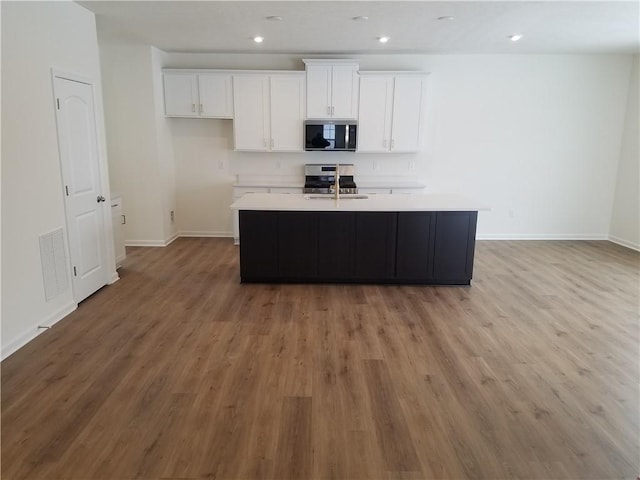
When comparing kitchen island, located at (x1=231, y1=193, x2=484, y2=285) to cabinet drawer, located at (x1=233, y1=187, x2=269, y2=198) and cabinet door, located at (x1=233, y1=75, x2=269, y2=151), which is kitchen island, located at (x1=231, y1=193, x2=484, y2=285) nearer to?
cabinet drawer, located at (x1=233, y1=187, x2=269, y2=198)

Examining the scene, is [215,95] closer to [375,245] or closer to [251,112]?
[251,112]

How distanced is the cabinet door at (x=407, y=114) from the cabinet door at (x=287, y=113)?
1.35 metres

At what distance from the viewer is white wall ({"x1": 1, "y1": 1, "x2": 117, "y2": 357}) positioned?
297cm

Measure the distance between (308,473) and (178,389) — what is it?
1.05 meters

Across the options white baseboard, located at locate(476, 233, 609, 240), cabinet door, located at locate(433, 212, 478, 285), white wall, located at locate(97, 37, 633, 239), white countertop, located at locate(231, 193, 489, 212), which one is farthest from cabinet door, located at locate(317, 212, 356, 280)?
white baseboard, located at locate(476, 233, 609, 240)

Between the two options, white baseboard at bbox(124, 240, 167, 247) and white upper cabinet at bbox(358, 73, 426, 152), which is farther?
white baseboard at bbox(124, 240, 167, 247)

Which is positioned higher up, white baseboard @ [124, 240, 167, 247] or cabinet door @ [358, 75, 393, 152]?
cabinet door @ [358, 75, 393, 152]

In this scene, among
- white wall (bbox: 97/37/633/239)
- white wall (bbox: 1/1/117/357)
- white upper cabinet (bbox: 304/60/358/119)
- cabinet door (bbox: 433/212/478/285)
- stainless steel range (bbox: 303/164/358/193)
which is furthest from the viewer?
stainless steel range (bbox: 303/164/358/193)

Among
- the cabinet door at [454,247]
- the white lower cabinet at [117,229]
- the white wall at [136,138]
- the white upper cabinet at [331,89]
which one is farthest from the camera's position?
the white upper cabinet at [331,89]

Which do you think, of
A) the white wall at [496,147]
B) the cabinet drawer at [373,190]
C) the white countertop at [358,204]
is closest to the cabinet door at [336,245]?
the white countertop at [358,204]

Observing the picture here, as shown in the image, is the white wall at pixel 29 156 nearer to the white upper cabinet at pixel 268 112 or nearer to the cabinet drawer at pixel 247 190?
the white upper cabinet at pixel 268 112

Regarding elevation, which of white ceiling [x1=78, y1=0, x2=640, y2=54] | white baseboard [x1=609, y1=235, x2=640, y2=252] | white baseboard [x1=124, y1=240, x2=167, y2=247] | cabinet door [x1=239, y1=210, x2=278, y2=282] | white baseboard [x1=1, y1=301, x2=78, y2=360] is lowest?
white baseboard [x1=1, y1=301, x2=78, y2=360]

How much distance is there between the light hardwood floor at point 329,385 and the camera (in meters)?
2.05

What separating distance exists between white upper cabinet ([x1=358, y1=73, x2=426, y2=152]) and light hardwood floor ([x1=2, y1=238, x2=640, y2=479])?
2.58 m
